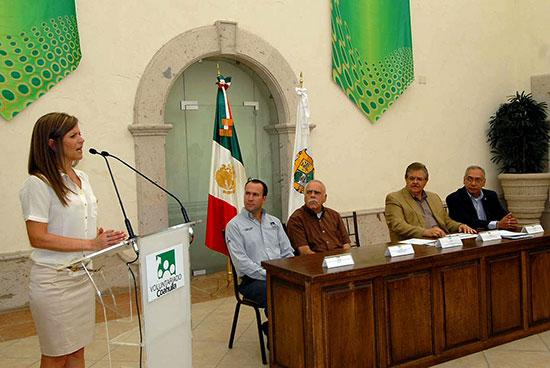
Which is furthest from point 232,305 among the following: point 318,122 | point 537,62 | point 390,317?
point 537,62

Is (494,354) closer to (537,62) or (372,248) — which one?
(372,248)

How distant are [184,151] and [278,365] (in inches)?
134

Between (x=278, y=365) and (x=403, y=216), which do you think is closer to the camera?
(x=278, y=365)

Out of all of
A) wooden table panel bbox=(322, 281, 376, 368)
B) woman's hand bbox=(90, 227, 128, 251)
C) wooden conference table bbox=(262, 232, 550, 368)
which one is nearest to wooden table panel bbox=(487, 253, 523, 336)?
wooden conference table bbox=(262, 232, 550, 368)

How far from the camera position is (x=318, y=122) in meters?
6.56

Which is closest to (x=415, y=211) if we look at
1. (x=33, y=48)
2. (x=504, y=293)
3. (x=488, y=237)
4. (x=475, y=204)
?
(x=488, y=237)

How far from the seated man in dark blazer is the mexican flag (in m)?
2.05

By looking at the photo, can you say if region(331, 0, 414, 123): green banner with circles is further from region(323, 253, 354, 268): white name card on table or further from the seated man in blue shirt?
region(323, 253, 354, 268): white name card on table

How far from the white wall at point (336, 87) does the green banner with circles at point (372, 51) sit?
140 mm

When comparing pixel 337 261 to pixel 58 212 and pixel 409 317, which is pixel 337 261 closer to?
pixel 409 317

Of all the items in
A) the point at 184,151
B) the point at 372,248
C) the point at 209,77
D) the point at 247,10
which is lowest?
the point at 372,248

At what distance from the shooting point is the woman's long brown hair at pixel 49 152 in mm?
2236

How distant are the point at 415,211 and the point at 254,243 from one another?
4.62ft

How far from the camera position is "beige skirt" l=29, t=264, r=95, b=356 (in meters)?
2.22
